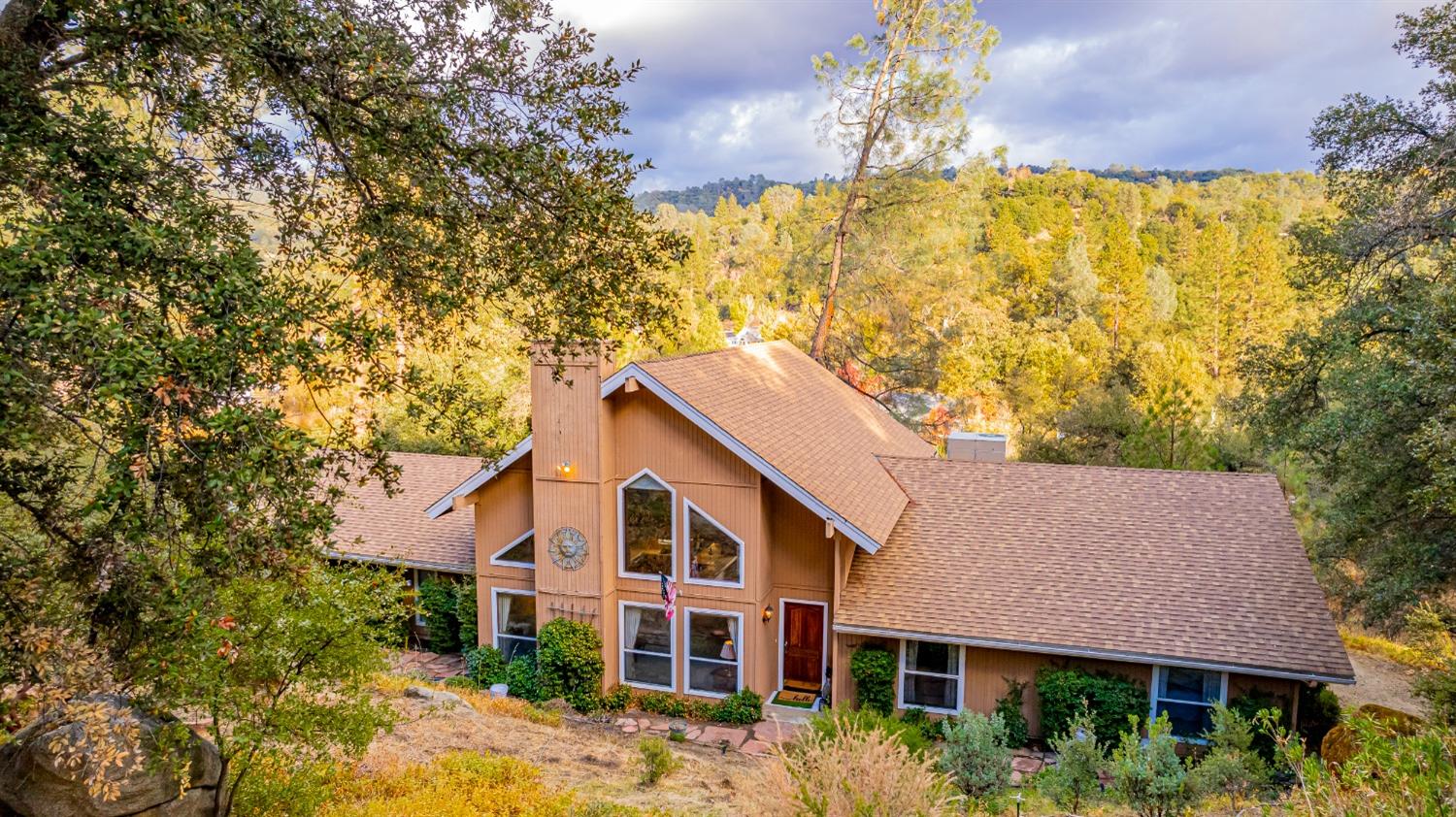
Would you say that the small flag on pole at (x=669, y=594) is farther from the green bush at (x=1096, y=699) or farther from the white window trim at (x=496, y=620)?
the green bush at (x=1096, y=699)

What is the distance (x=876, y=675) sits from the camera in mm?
14102

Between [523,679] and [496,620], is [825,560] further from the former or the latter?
[496,620]

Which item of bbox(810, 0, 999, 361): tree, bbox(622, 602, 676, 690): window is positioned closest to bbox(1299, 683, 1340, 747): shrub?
bbox(622, 602, 676, 690): window

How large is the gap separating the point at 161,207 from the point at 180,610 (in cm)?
266

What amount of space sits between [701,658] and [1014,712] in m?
5.48

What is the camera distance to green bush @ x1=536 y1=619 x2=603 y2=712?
14.7 metres

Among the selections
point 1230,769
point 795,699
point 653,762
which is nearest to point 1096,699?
point 795,699

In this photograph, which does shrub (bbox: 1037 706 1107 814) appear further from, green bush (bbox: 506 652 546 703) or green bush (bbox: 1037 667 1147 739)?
green bush (bbox: 506 652 546 703)

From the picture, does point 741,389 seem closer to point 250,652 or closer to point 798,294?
point 250,652

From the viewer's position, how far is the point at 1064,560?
48.0 ft

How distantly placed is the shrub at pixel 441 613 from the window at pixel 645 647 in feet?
14.0

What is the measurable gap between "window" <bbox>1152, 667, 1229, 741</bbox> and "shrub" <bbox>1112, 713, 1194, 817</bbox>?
566cm

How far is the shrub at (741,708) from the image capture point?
14.3 metres

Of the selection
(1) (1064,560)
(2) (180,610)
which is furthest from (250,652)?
(1) (1064,560)
